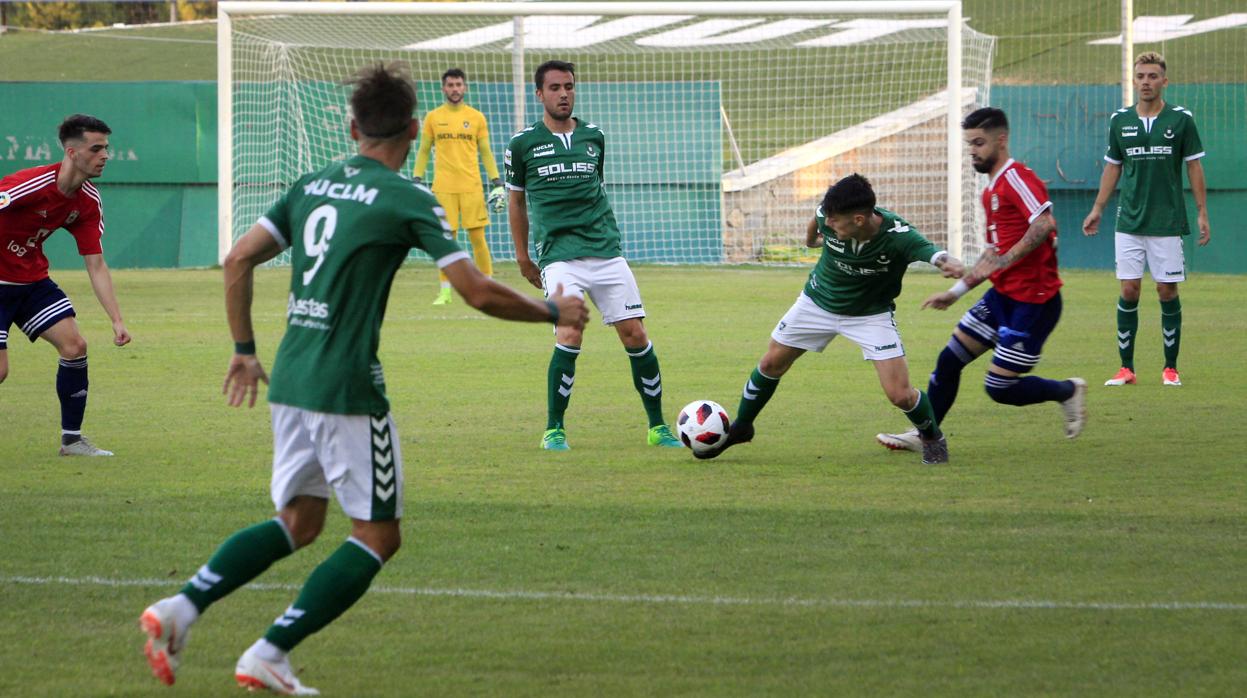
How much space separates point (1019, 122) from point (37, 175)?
20.3 metres

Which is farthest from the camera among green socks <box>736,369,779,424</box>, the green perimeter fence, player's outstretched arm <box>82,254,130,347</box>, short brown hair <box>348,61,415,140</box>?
the green perimeter fence

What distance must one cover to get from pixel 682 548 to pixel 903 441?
8.80 ft

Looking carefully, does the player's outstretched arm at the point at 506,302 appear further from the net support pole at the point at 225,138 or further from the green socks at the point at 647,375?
the net support pole at the point at 225,138

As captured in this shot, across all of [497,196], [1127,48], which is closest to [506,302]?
[497,196]

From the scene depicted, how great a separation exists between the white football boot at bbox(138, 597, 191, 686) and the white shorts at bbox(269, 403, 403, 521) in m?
0.44

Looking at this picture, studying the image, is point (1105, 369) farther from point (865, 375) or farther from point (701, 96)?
point (701, 96)

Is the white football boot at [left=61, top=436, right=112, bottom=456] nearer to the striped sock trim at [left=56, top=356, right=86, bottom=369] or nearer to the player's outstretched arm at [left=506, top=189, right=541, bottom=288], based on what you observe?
the striped sock trim at [left=56, top=356, right=86, bottom=369]

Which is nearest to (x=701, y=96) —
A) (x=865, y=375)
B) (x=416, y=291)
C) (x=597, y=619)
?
(x=416, y=291)

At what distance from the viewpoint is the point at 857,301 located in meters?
7.91

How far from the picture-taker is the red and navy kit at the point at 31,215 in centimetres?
816

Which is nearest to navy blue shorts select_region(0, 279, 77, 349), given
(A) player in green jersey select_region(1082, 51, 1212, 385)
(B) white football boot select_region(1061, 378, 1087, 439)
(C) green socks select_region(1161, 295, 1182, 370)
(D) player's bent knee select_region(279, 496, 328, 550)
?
(D) player's bent knee select_region(279, 496, 328, 550)

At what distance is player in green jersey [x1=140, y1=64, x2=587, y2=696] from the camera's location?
4.15 metres

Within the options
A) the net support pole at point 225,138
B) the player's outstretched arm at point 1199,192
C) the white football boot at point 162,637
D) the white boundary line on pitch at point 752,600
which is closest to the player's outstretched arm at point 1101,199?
the player's outstretched arm at point 1199,192

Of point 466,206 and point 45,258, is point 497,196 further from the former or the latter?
point 45,258
